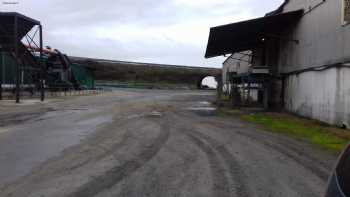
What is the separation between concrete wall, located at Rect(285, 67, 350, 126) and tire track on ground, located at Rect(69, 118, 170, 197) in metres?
7.45

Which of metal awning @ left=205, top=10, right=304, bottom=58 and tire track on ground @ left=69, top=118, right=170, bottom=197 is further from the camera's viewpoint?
metal awning @ left=205, top=10, right=304, bottom=58

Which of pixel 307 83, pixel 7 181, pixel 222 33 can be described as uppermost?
pixel 222 33

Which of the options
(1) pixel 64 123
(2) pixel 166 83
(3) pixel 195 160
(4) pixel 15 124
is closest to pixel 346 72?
(3) pixel 195 160

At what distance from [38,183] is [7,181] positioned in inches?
22.7

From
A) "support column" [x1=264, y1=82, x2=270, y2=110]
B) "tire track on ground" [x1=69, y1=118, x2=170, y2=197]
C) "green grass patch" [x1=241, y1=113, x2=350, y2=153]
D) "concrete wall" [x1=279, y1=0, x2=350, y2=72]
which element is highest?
"concrete wall" [x1=279, y1=0, x2=350, y2=72]

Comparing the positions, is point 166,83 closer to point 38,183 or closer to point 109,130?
point 109,130

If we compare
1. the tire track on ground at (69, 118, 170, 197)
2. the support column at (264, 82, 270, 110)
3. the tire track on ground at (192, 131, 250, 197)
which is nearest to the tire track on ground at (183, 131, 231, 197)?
the tire track on ground at (192, 131, 250, 197)

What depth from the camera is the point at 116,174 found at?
8.55m

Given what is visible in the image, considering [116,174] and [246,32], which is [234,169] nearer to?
[116,174]

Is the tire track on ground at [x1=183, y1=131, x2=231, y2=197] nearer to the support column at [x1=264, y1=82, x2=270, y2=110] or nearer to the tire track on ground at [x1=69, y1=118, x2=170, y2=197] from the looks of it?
the tire track on ground at [x1=69, y1=118, x2=170, y2=197]

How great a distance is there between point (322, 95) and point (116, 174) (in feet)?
42.4

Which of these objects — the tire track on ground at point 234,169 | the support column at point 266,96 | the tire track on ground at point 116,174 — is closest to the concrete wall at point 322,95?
the support column at point 266,96

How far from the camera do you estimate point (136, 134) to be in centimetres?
1471

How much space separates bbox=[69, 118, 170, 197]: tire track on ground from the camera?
7.28 m
